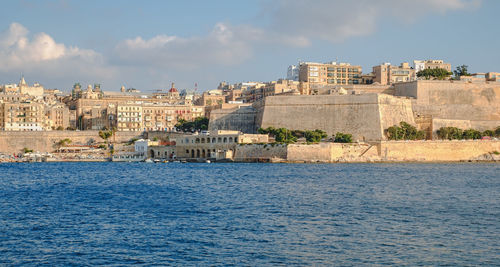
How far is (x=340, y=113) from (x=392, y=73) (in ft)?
84.3

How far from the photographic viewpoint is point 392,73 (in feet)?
285

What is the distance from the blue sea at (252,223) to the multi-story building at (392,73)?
2016 inches

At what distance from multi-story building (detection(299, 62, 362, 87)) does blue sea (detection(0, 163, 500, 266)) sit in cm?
5379

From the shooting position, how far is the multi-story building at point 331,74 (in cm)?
8806

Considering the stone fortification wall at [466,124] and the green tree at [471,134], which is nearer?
the green tree at [471,134]

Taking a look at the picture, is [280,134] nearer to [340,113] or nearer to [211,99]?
[340,113]

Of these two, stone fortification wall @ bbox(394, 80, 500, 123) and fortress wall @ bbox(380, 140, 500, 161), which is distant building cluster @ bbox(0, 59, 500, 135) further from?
fortress wall @ bbox(380, 140, 500, 161)

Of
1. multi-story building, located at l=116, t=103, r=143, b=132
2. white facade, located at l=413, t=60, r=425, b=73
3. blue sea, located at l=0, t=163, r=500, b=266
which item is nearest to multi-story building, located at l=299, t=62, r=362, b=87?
white facade, located at l=413, t=60, r=425, b=73

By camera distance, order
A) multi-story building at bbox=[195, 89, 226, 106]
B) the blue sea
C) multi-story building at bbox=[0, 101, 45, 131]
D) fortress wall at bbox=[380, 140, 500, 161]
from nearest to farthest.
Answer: the blue sea
fortress wall at bbox=[380, 140, 500, 161]
multi-story building at bbox=[0, 101, 45, 131]
multi-story building at bbox=[195, 89, 226, 106]

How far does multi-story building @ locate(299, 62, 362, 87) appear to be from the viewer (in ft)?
289

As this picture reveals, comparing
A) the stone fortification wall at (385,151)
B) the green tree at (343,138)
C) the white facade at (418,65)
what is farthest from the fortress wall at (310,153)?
the white facade at (418,65)

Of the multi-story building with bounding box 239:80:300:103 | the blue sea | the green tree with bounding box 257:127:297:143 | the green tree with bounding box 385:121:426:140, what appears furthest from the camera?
the multi-story building with bounding box 239:80:300:103

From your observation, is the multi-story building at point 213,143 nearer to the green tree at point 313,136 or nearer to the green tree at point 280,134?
the green tree at point 280,134

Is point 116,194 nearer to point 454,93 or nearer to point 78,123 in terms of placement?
point 454,93
